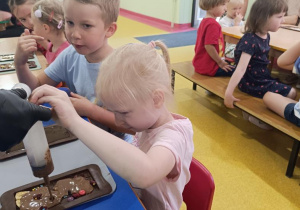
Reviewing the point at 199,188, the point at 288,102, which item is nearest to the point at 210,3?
the point at 288,102

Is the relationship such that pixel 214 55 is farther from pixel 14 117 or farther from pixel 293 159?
pixel 14 117

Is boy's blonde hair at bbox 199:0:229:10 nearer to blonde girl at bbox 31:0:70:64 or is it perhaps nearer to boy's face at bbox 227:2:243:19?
boy's face at bbox 227:2:243:19

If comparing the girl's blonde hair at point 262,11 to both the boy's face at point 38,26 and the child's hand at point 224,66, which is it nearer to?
the child's hand at point 224,66

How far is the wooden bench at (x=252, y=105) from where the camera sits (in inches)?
62.9

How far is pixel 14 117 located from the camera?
489mm

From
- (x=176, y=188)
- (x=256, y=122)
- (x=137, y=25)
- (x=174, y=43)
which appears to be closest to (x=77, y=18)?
(x=176, y=188)

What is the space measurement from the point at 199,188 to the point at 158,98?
1.18 ft

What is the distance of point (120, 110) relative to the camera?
67cm

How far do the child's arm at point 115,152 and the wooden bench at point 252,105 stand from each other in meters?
1.23

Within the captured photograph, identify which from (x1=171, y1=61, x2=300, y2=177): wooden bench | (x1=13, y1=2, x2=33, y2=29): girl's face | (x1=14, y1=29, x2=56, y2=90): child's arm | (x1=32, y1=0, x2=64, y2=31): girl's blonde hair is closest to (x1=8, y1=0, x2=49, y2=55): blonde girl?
(x1=13, y1=2, x2=33, y2=29): girl's face

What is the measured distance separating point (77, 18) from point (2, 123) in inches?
24.5

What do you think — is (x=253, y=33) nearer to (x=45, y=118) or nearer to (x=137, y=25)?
(x=45, y=118)

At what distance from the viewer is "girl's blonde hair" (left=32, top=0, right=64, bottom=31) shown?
147 centimetres

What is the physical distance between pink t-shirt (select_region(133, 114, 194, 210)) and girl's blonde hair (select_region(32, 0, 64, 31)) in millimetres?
995
